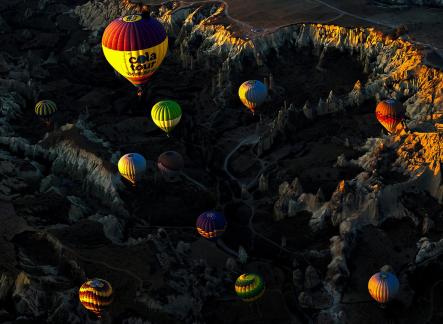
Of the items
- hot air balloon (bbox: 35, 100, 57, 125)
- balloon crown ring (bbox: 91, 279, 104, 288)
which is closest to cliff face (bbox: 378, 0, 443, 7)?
hot air balloon (bbox: 35, 100, 57, 125)

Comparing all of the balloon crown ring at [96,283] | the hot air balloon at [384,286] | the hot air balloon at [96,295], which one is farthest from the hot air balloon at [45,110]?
the hot air balloon at [384,286]

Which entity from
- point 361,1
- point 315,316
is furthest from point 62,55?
point 315,316

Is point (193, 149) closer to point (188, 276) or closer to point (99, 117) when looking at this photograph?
point (99, 117)

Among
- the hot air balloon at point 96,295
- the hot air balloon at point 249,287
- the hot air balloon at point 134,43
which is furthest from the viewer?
the hot air balloon at point 134,43

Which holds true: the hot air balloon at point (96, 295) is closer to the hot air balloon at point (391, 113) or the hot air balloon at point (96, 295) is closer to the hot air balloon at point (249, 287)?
the hot air balloon at point (249, 287)

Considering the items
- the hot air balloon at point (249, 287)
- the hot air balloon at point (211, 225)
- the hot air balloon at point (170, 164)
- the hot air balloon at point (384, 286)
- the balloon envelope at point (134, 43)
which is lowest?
the hot air balloon at point (170, 164)

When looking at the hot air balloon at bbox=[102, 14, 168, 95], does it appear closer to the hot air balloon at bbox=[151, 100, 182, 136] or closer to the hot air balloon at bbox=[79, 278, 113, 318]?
the hot air balloon at bbox=[151, 100, 182, 136]
